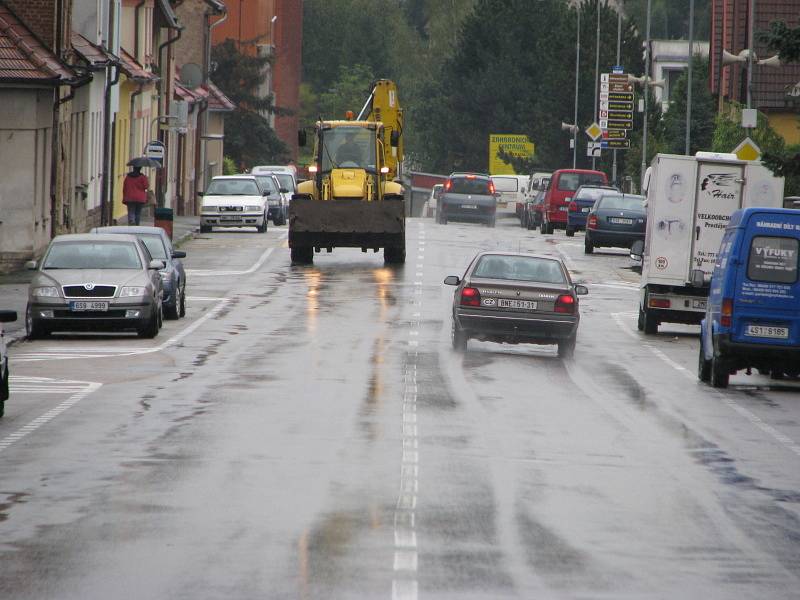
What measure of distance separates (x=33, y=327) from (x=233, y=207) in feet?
96.8

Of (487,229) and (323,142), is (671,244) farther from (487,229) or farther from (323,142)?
(487,229)

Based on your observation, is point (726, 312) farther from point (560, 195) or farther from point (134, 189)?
point (560, 195)

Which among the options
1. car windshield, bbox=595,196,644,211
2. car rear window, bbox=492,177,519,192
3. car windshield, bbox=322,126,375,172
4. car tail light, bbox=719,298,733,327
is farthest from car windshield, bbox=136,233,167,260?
car rear window, bbox=492,177,519,192

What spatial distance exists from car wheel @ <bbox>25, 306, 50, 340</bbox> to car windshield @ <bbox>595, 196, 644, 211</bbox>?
24.6 m

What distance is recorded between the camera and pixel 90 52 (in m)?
49.2

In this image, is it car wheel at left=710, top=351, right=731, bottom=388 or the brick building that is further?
the brick building

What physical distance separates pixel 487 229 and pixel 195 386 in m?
40.0

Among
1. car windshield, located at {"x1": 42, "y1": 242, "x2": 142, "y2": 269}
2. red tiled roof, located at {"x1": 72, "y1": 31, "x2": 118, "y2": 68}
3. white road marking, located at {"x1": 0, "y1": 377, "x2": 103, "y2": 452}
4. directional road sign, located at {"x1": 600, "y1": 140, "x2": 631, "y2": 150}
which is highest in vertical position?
red tiled roof, located at {"x1": 72, "y1": 31, "x2": 118, "y2": 68}

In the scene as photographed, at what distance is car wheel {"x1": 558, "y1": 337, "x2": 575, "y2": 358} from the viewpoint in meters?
24.9

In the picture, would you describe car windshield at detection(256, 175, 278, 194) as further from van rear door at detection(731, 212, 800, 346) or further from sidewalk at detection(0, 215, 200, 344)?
van rear door at detection(731, 212, 800, 346)

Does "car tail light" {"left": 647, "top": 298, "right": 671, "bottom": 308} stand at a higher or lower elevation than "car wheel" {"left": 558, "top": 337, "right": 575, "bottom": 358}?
higher

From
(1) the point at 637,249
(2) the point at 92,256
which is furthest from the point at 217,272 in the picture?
(2) the point at 92,256

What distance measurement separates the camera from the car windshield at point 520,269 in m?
25.2

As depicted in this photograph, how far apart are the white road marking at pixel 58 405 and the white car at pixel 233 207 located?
34.5 meters
